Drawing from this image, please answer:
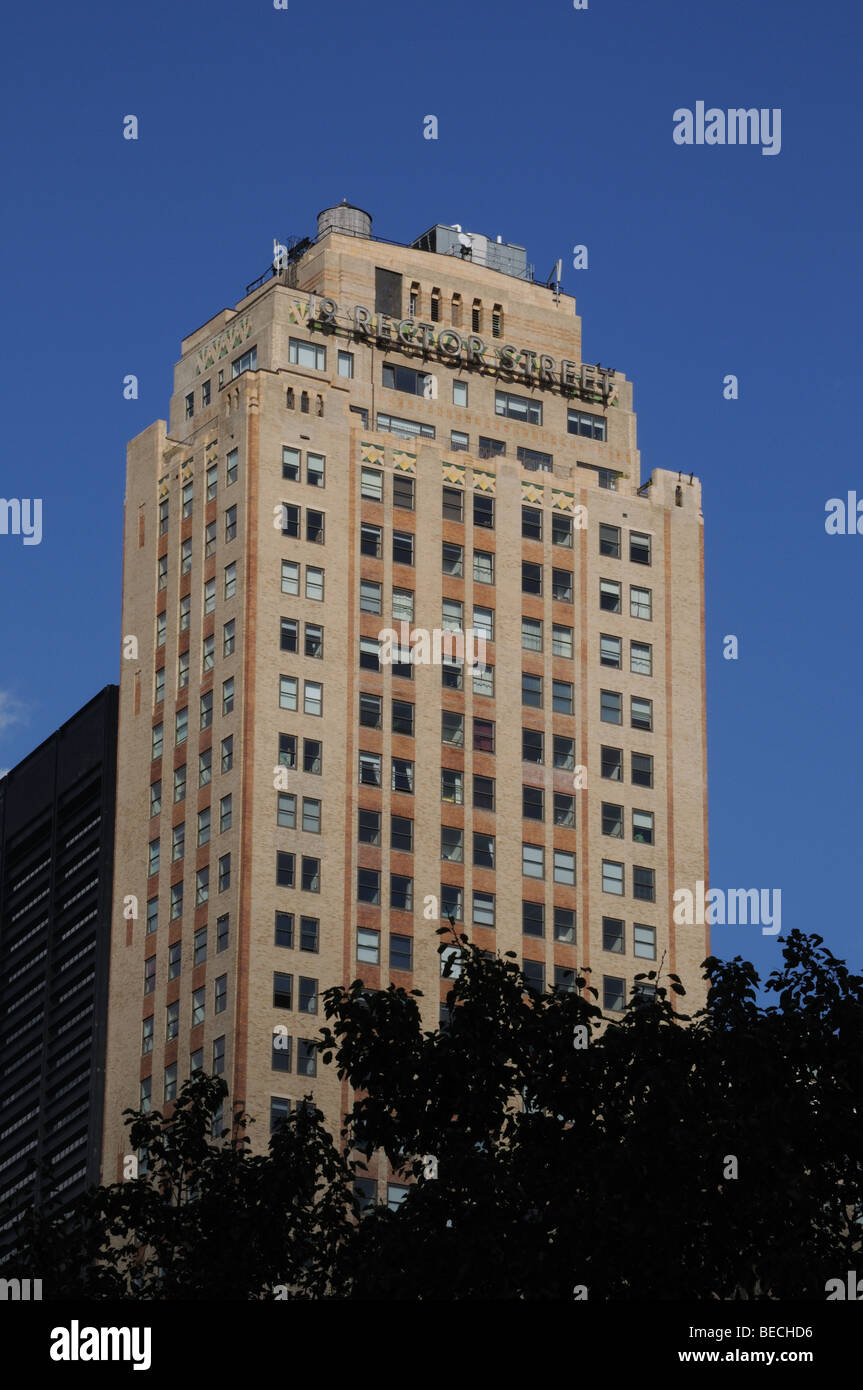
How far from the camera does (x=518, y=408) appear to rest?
137875 millimetres

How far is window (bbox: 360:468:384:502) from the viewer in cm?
12738

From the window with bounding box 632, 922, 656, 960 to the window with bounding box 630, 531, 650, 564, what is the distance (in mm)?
19042

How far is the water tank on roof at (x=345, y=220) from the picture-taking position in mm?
138675

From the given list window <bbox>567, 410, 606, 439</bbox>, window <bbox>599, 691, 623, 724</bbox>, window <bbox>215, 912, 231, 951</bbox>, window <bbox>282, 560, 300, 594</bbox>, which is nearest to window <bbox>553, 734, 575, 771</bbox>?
window <bbox>599, 691, 623, 724</bbox>

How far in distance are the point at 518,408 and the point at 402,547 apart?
14.3m

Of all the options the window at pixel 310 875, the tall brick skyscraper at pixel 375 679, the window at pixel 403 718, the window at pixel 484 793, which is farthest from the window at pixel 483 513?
the window at pixel 310 875

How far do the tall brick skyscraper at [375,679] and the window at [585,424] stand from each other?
0.11 m

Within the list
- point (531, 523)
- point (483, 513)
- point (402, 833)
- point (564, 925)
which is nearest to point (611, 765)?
point (564, 925)

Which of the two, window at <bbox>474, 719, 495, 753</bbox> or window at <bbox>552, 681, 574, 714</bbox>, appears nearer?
window at <bbox>474, 719, 495, 753</bbox>

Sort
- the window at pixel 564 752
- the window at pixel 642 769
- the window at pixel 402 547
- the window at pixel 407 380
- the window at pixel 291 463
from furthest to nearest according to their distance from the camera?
the window at pixel 407 380 < the window at pixel 642 769 < the window at pixel 564 752 < the window at pixel 402 547 < the window at pixel 291 463

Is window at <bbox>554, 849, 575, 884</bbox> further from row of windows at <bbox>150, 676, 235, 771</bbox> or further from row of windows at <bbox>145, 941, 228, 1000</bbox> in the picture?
row of windows at <bbox>145, 941, 228, 1000</bbox>

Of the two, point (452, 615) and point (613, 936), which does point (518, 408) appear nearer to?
point (452, 615)

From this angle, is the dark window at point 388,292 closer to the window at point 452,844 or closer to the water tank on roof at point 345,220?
the water tank on roof at point 345,220
